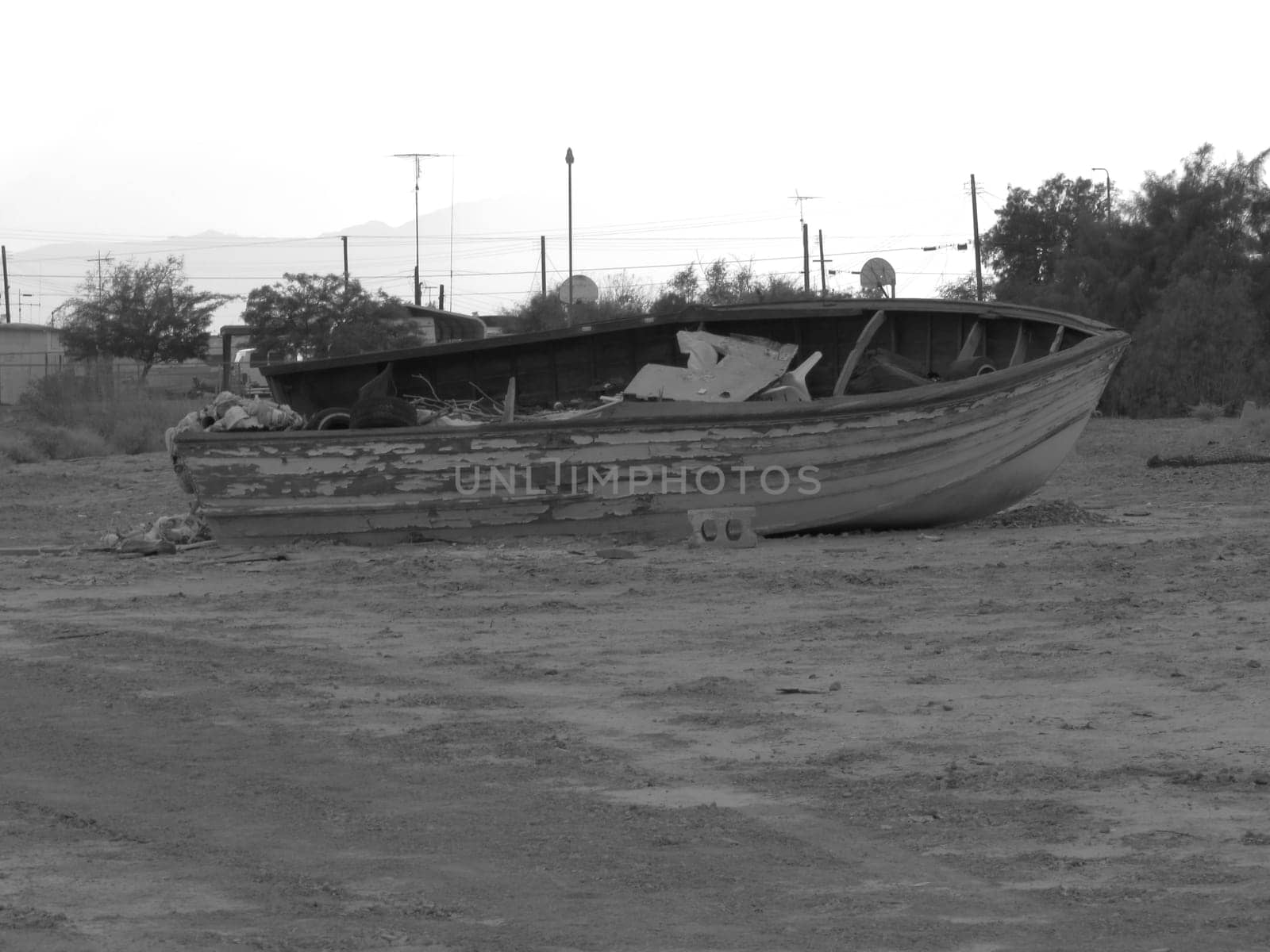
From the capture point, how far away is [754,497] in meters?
10.9

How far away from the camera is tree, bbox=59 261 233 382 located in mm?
51875

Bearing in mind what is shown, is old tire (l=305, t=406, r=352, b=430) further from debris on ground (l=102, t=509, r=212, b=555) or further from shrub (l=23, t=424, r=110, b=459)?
shrub (l=23, t=424, r=110, b=459)

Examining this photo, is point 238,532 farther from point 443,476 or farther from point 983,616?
point 983,616

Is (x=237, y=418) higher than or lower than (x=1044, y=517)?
higher

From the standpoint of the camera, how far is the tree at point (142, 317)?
170 ft

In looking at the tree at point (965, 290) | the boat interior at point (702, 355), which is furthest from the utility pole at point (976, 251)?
the boat interior at point (702, 355)

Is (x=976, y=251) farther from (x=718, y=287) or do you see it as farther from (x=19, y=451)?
(x=19, y=451)

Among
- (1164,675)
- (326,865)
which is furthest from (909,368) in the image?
(326,865)

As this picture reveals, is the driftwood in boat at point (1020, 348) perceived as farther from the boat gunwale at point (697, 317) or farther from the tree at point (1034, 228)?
the tree at point (1034, 228)

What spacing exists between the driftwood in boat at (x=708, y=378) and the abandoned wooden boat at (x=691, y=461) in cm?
2

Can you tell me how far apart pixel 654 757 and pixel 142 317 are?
166 feet

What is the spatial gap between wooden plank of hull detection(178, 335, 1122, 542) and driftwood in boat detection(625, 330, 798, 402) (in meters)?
0.83

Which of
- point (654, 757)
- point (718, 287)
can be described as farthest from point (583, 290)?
point (654, 757)

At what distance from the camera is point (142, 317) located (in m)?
52.5
